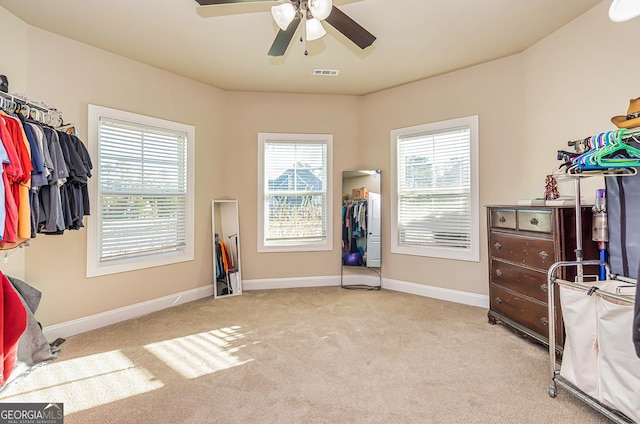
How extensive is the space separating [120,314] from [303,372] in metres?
2.26

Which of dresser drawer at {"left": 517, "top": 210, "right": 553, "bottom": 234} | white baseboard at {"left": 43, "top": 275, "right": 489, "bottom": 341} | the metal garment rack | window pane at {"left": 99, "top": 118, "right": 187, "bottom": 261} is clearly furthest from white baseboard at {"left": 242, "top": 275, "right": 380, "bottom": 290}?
the metal garment rack

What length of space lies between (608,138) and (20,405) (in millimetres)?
Result: 3672

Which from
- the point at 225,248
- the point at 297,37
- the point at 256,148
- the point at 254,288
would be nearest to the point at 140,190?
the point at 225,248

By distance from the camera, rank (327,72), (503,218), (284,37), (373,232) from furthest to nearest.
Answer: (373,232), (327,72), (503,218), (284,37)

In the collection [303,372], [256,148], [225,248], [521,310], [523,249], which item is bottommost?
[303,372]

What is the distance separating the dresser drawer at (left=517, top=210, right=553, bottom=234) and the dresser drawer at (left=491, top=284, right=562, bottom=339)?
23.5 inches

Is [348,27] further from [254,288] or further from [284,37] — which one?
[254,288]

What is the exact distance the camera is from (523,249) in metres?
2.72

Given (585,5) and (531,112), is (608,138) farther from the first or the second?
(531,112)

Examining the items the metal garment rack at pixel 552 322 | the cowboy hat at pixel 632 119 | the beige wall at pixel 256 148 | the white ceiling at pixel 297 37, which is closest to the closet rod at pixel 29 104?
the white ceiling at pixel 297 37

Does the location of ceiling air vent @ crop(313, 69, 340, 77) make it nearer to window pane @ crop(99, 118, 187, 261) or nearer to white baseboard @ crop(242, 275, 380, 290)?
window pane @ crop(99, 118, 187, 261)

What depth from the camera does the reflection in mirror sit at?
4504mm

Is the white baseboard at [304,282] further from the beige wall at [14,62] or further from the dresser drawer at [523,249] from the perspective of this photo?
the beige wall at [14,62]

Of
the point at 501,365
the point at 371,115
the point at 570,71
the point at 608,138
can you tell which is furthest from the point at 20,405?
the point at 570,71
